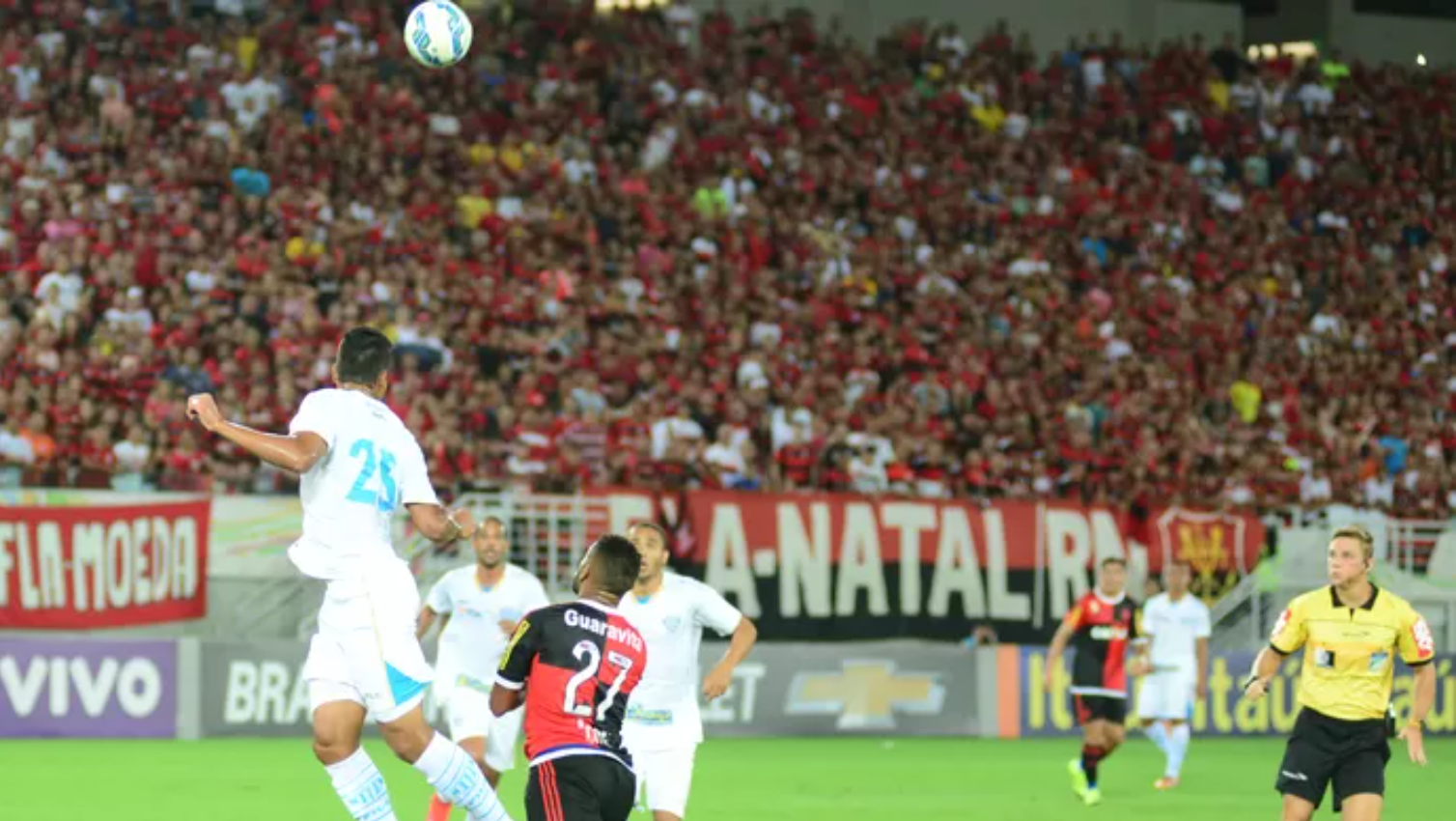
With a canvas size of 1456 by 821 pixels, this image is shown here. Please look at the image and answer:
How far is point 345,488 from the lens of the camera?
9281mm

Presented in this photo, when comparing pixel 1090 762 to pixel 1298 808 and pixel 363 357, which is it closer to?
pixel 1298 808

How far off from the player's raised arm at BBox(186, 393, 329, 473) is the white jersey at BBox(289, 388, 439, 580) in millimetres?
100

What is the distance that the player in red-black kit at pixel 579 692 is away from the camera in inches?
337

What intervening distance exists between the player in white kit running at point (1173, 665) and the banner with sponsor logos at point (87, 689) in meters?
9.15

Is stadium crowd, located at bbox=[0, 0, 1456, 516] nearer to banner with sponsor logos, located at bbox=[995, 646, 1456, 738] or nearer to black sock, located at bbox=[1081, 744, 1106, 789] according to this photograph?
banner with sponsor logos, located at bbox=[995, 646, 1456, 738]

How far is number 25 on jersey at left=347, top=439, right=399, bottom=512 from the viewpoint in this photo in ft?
30.5

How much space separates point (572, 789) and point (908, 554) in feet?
55.8

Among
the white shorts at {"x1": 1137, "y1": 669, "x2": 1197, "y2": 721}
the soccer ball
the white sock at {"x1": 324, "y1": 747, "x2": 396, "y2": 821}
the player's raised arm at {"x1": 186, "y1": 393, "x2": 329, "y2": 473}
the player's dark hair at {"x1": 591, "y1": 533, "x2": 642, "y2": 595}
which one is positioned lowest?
the white shorts at {"x1": 1137, "y1": 669, "x2": 1197, "y2": 721}

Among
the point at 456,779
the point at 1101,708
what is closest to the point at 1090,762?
the point at 1101,708

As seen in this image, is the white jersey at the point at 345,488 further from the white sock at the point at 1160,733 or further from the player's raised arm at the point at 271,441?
the white sock at the point at 1160,733

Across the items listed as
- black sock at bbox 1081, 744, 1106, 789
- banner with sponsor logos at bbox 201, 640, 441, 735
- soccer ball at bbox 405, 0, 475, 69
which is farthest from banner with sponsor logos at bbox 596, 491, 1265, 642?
soccer ball at bbox 405, 0, 475, 69

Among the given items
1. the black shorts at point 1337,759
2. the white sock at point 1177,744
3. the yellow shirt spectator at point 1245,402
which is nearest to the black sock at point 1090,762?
the white sock at point 1177,744

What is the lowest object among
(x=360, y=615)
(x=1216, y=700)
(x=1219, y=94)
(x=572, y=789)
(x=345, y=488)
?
(x=1216, y=700)

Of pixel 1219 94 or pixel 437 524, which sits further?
pixel 1219 94
